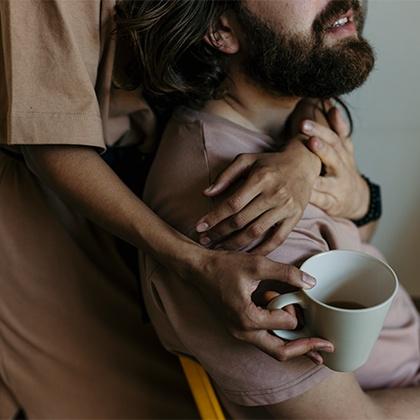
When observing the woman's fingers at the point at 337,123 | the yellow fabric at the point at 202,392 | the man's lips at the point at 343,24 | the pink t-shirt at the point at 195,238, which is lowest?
the yellow fabric at the point at 202,392

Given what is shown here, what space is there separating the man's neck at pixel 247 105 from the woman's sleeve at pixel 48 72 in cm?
20

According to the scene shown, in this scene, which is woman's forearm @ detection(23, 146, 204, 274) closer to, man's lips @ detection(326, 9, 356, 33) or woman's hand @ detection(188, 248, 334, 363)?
Result: woman's hand @ detection(188, 248, 334, 363)

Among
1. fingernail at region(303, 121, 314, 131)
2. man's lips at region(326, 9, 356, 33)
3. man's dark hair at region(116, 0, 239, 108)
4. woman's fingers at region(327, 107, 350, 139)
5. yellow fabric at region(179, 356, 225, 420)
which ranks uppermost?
man's lips at region(326, 9, 356, 33)

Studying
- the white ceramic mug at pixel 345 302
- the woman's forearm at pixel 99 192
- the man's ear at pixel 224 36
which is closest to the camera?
the white ceramic mug at pixel 345 302

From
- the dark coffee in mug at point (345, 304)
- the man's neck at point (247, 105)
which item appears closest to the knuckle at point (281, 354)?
the dark coffee in mug at point (345, 304)

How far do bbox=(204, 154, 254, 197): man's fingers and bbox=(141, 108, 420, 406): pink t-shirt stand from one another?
0.10 ft

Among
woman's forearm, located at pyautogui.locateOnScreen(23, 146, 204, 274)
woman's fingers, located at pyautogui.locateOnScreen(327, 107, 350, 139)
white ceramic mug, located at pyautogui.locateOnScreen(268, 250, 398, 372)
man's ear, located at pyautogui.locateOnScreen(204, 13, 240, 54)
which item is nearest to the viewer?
white ceramic mug, located at pyautogui.locateOnScreen(268, 250, 398, 372)

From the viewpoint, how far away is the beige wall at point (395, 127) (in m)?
0.83

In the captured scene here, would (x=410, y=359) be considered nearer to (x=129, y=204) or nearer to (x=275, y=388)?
(x=275, y=388)

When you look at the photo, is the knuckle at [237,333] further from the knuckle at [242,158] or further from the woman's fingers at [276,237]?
the knuckle at [242,158]

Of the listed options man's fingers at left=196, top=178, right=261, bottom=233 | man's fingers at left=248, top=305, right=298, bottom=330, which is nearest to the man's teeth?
man's fingers at left=196, top=178, right=261, bottom=233

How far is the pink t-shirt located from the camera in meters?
0.72

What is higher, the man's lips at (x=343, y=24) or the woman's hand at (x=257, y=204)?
the man's lips at (x=343, y=24)

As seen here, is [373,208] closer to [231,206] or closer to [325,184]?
[325,184]
